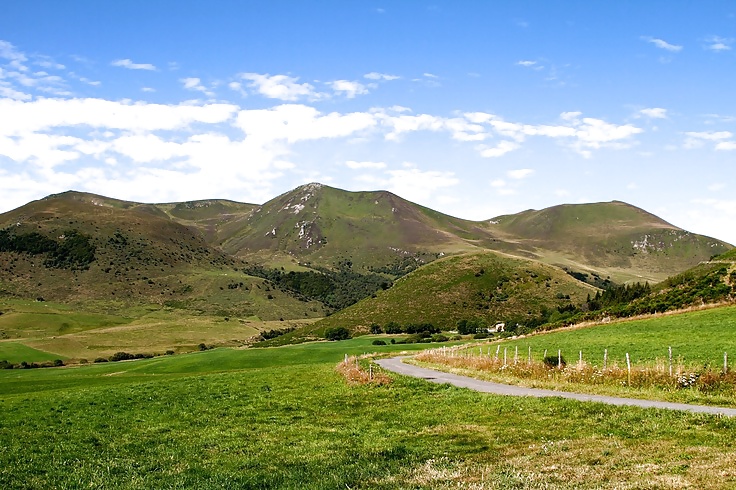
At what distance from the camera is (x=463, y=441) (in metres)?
17.6

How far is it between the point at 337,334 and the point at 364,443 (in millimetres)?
111578

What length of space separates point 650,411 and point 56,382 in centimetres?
5541


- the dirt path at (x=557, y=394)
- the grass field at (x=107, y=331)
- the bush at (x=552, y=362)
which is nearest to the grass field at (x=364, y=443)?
the dirt path at (x=557, y=394)

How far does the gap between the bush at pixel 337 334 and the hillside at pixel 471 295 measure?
4.87 m

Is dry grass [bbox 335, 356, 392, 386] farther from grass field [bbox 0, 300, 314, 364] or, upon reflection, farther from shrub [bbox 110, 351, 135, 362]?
shrub [bbox 110, 351, 135, 362]

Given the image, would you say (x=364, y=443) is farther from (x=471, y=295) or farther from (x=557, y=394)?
(x=471, y=295)

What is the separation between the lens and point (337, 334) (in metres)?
129

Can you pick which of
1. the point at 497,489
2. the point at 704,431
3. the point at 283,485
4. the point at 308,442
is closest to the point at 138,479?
the point at 283,485

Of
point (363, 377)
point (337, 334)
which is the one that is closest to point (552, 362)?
point (363, 377)

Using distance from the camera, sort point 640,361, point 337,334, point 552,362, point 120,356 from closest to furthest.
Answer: point 640,361 → point 552,362 → point 120,356 → point 337,334

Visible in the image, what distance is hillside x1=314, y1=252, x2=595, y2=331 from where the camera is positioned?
5236 inches

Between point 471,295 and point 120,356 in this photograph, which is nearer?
point 120,356

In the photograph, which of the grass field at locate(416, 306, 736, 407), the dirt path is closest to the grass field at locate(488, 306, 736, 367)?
the grass field at locate(416, 306, 736, 407)

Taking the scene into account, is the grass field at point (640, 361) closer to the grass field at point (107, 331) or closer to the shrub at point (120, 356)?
the shrub at point (120, 356)
